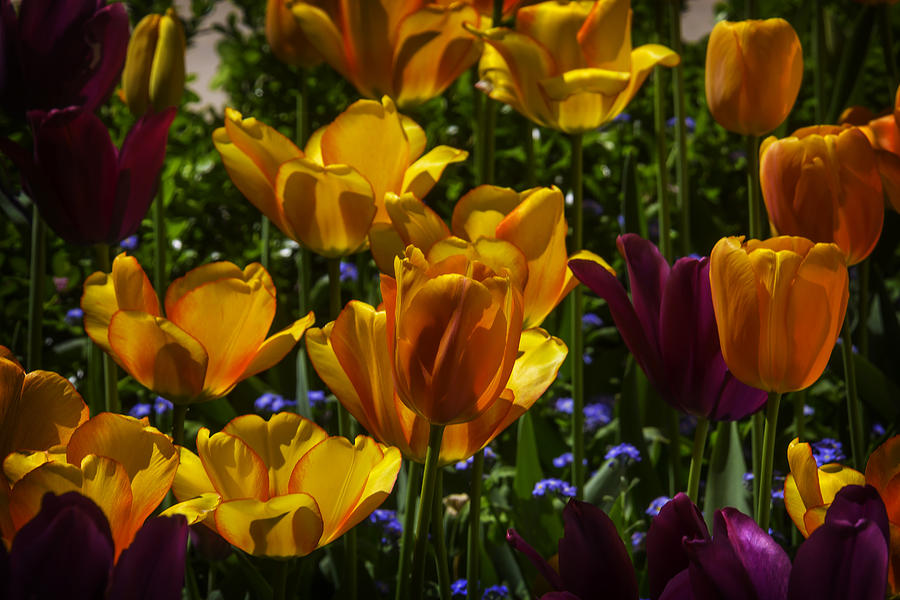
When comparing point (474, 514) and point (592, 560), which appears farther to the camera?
point (474, 514)

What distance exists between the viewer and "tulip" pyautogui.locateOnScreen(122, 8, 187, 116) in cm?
141

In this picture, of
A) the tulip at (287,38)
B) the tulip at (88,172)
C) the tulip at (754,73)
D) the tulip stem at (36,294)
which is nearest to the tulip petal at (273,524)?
the tulip at (88,172)

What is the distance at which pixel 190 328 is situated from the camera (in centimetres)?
87

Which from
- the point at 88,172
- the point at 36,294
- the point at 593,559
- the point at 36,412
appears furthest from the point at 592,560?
the point at 36,294

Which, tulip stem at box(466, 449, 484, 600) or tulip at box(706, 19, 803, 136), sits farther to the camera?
tulip at box(706, 19, 803, 136)

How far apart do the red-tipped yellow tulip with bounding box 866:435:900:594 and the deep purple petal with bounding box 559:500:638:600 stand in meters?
0.17

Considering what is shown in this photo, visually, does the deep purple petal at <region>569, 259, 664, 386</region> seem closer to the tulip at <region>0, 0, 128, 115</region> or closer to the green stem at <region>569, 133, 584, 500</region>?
the green stem at <region>569, 133, 584, 500</region>

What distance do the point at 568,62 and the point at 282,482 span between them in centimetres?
67

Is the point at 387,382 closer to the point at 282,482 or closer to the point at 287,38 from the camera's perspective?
the point at 282,482

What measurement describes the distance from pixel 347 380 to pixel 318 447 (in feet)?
0.31

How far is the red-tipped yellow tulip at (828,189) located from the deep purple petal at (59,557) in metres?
0.75

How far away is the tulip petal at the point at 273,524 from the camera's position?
0.67 meters

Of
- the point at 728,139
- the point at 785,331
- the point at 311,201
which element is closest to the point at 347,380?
the point at 311,201

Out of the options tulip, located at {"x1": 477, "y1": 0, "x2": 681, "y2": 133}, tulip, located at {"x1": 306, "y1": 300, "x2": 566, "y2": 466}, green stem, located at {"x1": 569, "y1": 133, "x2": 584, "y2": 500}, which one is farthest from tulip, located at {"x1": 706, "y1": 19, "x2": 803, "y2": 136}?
tulip, located at {"x1": 306, "y1": 300, "x2": 566, "y2": 466}
